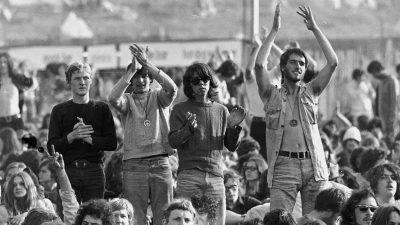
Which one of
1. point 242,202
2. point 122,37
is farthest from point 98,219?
point 122,37

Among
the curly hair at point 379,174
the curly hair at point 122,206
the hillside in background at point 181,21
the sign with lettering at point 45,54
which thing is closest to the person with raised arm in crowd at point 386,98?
the sign with lettering at point 45,54

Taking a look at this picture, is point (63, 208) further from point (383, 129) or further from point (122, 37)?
point (122, 37)

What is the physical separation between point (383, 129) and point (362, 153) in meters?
5.67

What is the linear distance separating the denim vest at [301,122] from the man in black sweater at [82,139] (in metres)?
1.51

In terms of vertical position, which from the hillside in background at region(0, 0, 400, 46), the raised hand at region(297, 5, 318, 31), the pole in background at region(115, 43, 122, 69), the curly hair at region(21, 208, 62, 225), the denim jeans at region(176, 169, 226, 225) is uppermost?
the hillside in background at region(0, 0, 400, 46)

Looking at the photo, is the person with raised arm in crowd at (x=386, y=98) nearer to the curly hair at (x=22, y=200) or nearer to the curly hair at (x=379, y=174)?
the curly hair at (x=379, y=174)

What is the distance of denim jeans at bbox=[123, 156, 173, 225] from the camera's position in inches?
616

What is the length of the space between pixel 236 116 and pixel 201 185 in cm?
69

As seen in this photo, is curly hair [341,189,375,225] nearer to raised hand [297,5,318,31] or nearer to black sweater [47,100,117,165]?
raised hand [297,5,318,31]

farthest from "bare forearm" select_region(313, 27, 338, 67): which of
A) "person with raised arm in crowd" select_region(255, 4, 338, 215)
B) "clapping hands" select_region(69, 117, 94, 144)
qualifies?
"clapping hands" select_region(69, 117, 94, 144)

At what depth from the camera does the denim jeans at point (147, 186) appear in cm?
1564

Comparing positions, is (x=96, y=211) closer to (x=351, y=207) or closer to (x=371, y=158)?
(x=351, y=207)

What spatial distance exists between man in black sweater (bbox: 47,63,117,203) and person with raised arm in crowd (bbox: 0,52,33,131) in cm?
594

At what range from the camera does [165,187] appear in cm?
1569
